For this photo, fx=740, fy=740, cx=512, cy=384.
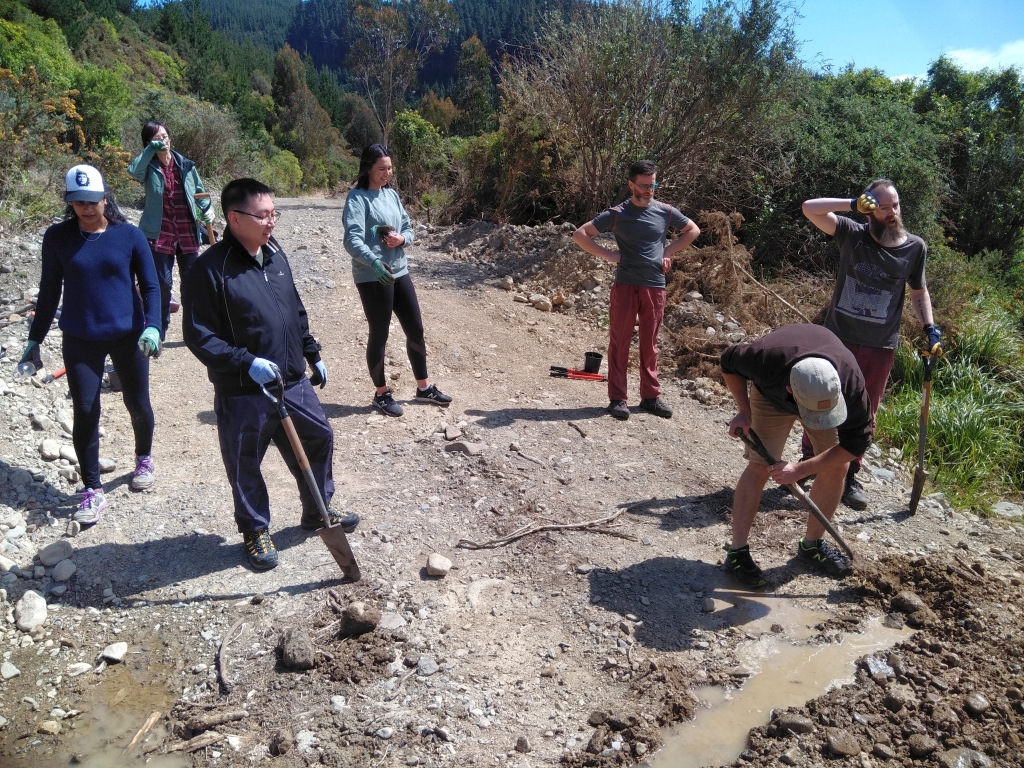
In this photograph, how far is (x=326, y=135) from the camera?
4581 cm

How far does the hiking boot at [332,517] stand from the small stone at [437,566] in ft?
1.73

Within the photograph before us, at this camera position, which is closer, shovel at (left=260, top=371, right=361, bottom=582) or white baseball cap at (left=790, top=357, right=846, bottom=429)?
white baseball cap at (left=790, top=357, right=846, bottom=429)

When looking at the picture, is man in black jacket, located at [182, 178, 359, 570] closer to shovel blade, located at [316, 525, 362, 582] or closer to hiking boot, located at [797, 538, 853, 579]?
shovel blade, located at [316, 525, 362, 582]

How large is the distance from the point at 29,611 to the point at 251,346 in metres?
1.61

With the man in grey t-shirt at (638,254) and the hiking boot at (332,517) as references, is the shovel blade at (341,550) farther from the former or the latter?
the man in grey t-shirt at (638,254)

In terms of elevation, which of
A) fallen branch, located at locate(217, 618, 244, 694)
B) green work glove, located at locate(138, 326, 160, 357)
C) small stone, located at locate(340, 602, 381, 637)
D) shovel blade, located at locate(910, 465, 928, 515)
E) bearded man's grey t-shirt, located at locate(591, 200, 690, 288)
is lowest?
fallen branch, located at locate(217, 618, 244, 694)

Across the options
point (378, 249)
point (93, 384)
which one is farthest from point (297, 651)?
point (378, 249)

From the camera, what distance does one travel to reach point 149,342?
383cm

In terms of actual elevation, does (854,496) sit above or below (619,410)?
below

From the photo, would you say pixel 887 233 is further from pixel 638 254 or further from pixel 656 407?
pixel 656 407

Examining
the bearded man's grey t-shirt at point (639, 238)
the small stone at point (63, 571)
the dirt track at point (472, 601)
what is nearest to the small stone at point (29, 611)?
the dirt track at point (472, 601)

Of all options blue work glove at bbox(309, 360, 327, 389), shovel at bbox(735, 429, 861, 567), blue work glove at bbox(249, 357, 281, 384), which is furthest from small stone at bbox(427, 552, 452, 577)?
shovel at bbox(735, 429, 861, 567)

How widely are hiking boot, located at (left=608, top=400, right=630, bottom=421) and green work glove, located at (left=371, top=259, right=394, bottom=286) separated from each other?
6.26 ft

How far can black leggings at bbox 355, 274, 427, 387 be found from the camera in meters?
5.03
